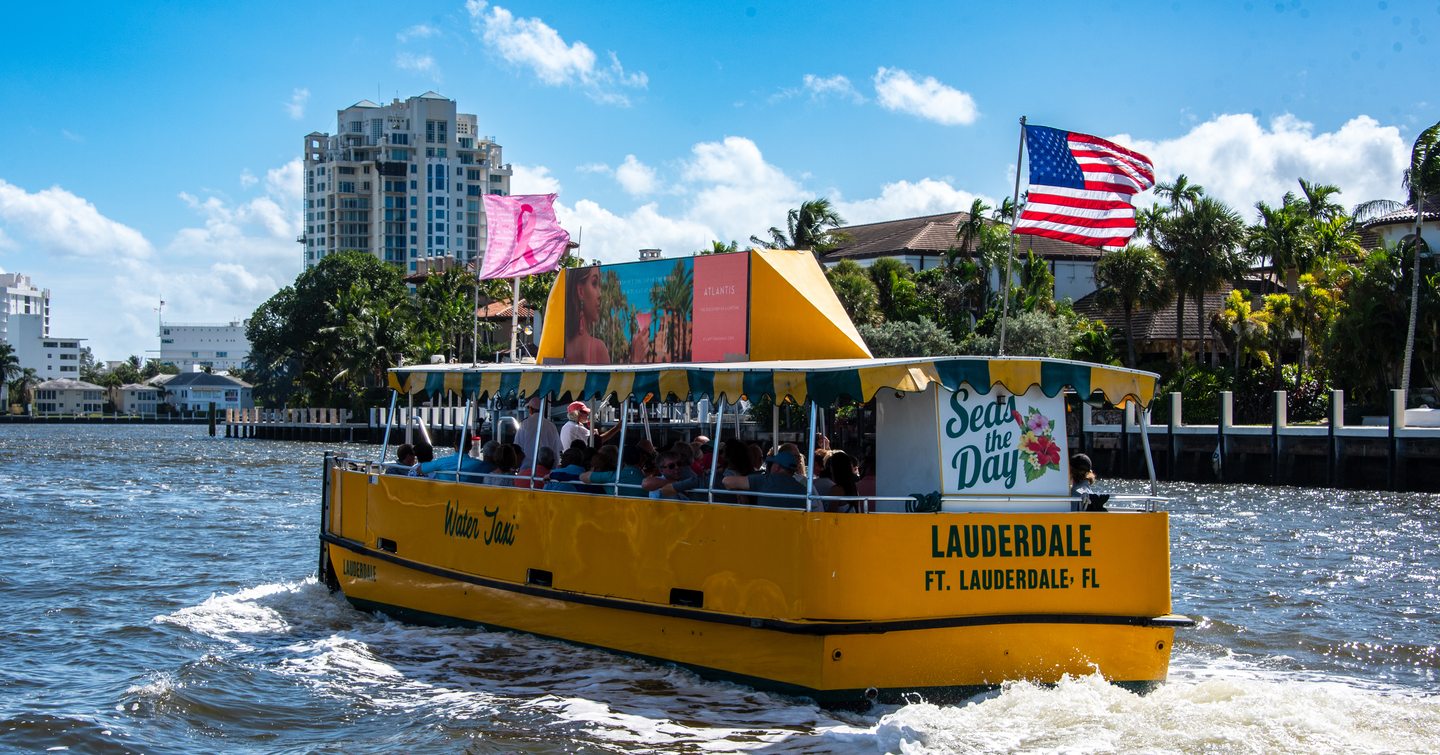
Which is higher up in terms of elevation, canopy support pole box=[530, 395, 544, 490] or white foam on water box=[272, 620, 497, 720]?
canopy support pole box=[530, 395, 544, 490]

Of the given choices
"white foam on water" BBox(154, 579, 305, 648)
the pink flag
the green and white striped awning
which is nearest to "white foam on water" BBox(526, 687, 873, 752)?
the green and white striped awning

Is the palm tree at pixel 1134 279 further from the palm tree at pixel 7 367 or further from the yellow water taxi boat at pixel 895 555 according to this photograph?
the palm tree at pixel 7 367

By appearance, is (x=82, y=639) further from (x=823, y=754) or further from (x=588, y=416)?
(x=823, y=754)

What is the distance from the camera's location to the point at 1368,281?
44.5m

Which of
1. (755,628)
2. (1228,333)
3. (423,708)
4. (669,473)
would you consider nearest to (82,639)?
(423,708)

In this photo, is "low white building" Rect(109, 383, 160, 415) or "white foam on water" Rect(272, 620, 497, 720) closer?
"white foam on water" Rect(272, 620, 497, 720)

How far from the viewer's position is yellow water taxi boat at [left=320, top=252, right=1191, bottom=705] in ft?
34.1

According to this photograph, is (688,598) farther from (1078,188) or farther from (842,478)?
(1078,188)

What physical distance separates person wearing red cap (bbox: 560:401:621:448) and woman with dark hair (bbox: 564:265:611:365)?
0.52 metres

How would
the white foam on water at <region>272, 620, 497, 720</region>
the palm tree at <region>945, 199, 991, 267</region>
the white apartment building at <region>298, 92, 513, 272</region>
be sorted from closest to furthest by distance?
the white foam on water at <region>272, 620, 497, 720</region>
the palm tree at <region>945, 199, 991, 267</region>
the white apartment building at <region>298, 92, 513, 272</region>

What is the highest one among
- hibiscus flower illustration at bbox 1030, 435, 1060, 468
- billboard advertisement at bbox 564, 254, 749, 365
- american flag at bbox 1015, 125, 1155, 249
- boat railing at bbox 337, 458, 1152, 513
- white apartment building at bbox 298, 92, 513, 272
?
white apartment building at bbox 298, 92, 513, 272

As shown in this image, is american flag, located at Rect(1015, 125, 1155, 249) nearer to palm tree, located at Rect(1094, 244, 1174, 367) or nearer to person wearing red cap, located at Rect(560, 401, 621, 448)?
person wearing red cap, located at Rect(560, 401, 621, 448)

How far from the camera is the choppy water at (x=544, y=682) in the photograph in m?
10.3

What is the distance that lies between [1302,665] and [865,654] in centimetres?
554
